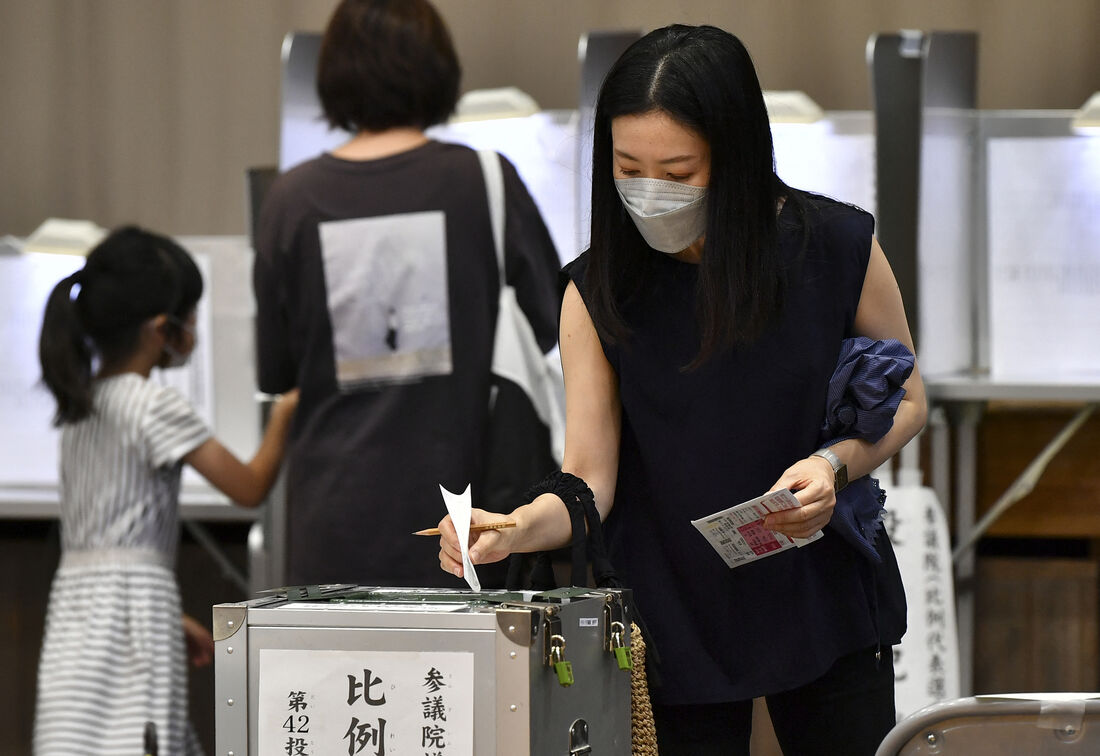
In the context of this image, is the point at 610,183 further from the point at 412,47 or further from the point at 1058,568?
the point at 1058,568

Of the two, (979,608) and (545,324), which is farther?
(979,608)

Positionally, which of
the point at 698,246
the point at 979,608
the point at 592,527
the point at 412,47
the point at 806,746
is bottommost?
the point at 979,608

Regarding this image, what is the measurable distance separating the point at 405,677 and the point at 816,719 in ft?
1.62

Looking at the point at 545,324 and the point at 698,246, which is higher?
the point at 698,246

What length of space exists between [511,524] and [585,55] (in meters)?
1.82

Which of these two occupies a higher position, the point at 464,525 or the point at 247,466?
the point at 464,525

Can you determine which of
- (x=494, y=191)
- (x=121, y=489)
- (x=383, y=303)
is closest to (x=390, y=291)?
(x=383, y=303)

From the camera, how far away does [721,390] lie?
1.38 metres

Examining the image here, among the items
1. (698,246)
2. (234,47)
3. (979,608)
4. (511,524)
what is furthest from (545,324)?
(234,47)

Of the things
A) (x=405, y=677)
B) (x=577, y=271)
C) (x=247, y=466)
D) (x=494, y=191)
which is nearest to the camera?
(x=405, y=677)

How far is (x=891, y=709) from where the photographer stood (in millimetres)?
1413

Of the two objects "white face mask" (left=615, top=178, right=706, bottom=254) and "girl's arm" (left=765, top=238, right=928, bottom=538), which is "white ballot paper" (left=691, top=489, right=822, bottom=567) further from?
"white face mask" (left=615, top=178, right=706, bottom=254)

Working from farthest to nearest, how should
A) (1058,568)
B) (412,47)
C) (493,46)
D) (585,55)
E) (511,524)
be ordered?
(493,46) < (1058,568) < (585,55) < (412,47) < (511,524)

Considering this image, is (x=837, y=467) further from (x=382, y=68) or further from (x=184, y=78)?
(x=184, y=78)
